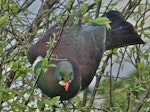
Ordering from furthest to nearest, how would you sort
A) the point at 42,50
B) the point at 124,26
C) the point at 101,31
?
the point at 124,26, the point at 101,31, the point at 42,50

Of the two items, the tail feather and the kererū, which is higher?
the kererū

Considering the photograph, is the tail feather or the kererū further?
the tail feather

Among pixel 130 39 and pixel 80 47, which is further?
pixel 130 39

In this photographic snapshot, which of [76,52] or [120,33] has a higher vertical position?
[76,52]

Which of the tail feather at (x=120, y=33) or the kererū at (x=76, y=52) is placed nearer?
the kererū at (x=76, y=52)

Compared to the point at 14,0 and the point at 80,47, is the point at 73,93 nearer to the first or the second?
the point at 80,47

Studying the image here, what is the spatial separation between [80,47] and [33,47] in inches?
8.6

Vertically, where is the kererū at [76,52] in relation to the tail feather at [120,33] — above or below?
above

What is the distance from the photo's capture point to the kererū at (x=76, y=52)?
1906mm

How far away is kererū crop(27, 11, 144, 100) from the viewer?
75.0 inches

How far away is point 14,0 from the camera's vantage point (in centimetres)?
259

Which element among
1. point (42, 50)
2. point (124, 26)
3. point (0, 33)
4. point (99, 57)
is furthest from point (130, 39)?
point (0, 33)

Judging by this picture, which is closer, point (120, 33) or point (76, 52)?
point (76, 52)

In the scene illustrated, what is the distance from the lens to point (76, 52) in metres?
2.08
